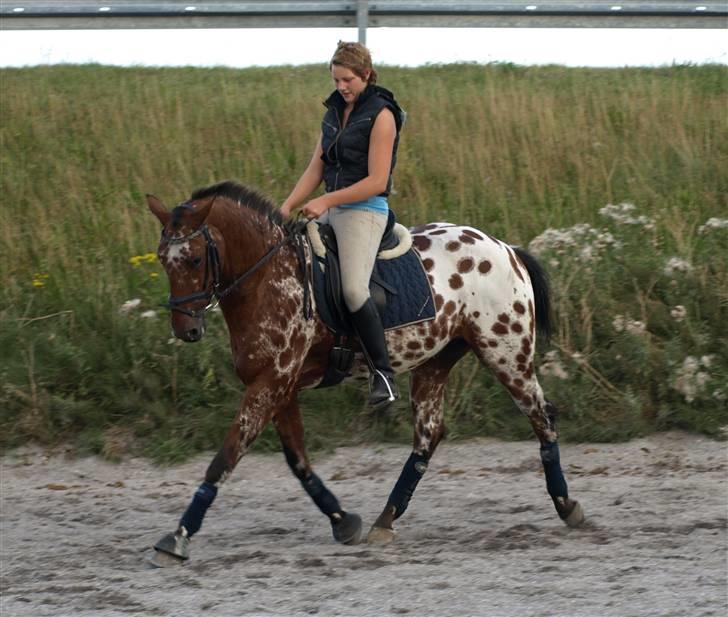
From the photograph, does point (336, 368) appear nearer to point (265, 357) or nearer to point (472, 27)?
point (265, 357)

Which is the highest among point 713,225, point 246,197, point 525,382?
point 246,197

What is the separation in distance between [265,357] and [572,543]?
6.24 ft

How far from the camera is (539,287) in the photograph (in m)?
7.46

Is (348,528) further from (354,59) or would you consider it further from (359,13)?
(359,13)

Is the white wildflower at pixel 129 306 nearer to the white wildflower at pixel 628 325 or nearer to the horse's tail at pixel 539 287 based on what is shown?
the horse's tail at pixel 539 287

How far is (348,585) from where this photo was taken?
Answer: 228 inches

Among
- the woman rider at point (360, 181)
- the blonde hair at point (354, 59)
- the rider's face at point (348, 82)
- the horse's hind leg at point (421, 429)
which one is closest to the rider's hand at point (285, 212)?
the woman rider at point (360, 181)

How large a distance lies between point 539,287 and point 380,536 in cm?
177

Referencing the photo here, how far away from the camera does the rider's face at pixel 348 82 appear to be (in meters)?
6.49

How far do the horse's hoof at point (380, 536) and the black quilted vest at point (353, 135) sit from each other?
72.8 inches

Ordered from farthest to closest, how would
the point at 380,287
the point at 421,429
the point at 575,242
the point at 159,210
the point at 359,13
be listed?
the point at 359,13, the point at 575,242, the point at 421,429, the point at 380,287, the point at 159,210

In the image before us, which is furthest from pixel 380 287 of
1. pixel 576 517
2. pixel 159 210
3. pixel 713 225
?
pixel 713 225

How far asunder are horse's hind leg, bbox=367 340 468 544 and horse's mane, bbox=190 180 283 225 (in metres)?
1.35

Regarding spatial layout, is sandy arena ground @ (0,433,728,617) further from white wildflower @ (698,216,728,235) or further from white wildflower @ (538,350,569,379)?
white wildflower @ (698,216,728,235)
